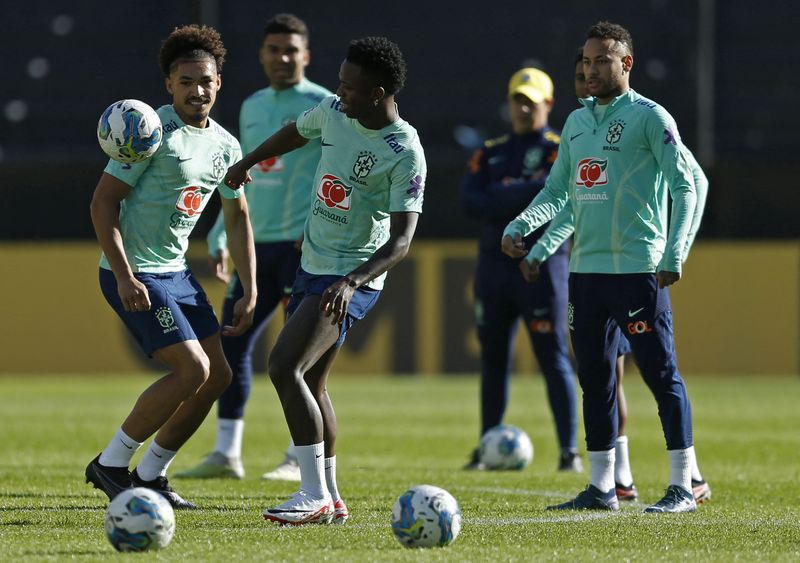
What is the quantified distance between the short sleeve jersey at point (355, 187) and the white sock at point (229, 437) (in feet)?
7.08

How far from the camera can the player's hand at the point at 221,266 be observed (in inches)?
309

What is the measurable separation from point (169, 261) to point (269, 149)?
2.28 ft

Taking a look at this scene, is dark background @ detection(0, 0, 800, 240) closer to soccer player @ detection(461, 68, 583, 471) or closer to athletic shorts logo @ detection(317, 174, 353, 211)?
soccer player @ detection(461, 68, 583, 471)

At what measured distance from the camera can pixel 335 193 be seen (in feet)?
20.7

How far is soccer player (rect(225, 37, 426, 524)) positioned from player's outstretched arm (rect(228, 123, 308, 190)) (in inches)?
0.4

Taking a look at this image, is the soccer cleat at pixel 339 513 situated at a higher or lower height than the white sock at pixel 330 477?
lower

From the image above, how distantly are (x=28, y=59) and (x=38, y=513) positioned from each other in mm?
16526

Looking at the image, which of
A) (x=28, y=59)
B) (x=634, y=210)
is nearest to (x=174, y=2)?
(x=28, y=59)

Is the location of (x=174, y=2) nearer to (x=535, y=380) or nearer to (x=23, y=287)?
(x=23, y=287)

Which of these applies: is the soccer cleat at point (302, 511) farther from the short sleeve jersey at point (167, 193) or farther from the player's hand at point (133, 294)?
the short sleeve jersey at point (167, 193)

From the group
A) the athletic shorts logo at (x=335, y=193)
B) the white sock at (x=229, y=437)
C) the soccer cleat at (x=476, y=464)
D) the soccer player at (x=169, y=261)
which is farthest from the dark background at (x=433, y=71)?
the athletic shorts logo at (x=335, y=193)

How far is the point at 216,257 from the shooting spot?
8.25m

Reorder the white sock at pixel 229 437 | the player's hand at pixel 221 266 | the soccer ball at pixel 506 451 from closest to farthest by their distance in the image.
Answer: the player's hand at pixel 221 266 < the white sock at pixel 229 437 < the soccer ball at pixel 506 451

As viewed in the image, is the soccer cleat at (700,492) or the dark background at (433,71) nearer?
the soccer cleat at (700,492)
